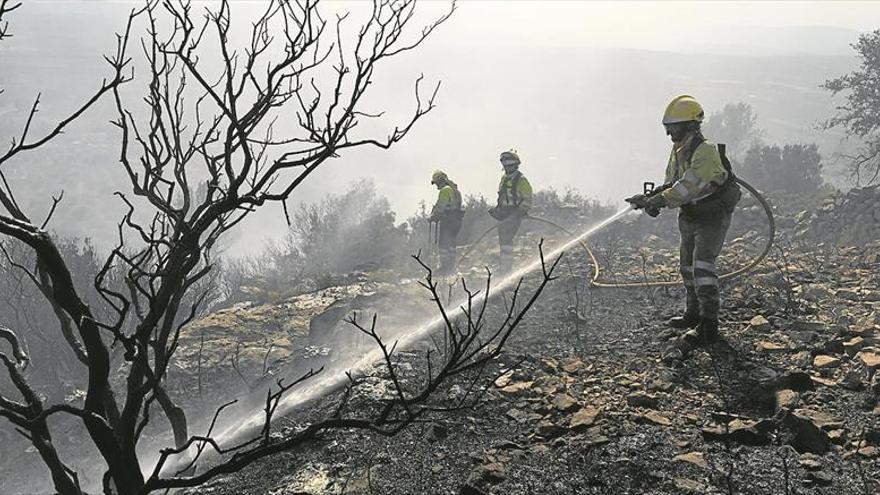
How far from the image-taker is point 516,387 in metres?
4.61

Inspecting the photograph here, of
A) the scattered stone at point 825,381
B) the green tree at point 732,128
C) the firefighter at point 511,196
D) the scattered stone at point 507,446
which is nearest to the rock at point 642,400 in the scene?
the scattered stone at point 507,446

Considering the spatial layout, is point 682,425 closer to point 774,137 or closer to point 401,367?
point 401,367

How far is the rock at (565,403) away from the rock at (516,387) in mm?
324

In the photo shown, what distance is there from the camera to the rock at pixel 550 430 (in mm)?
3826

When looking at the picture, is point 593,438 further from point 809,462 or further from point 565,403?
point 809,462

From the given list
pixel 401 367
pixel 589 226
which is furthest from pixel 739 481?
pixel 589 226

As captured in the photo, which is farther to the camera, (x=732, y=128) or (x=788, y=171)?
(x=732, y=128)

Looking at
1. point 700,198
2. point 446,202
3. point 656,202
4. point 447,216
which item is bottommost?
point 700,198

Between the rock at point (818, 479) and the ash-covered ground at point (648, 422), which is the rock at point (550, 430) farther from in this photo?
the rock at point (818, 479)

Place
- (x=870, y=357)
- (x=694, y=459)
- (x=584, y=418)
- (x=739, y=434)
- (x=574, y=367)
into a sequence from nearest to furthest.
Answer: (x=694, y=459), (x=739, y=434), (x=584, y=418), (x=870, y=357), (x=574, y=367)

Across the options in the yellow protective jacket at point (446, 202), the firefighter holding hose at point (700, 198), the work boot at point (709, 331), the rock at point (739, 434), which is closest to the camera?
the rock at point (739, 434)

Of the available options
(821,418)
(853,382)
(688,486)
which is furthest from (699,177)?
(688,486)

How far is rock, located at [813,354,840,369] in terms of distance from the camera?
13.8 feet

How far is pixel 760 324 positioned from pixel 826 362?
0.87 m
